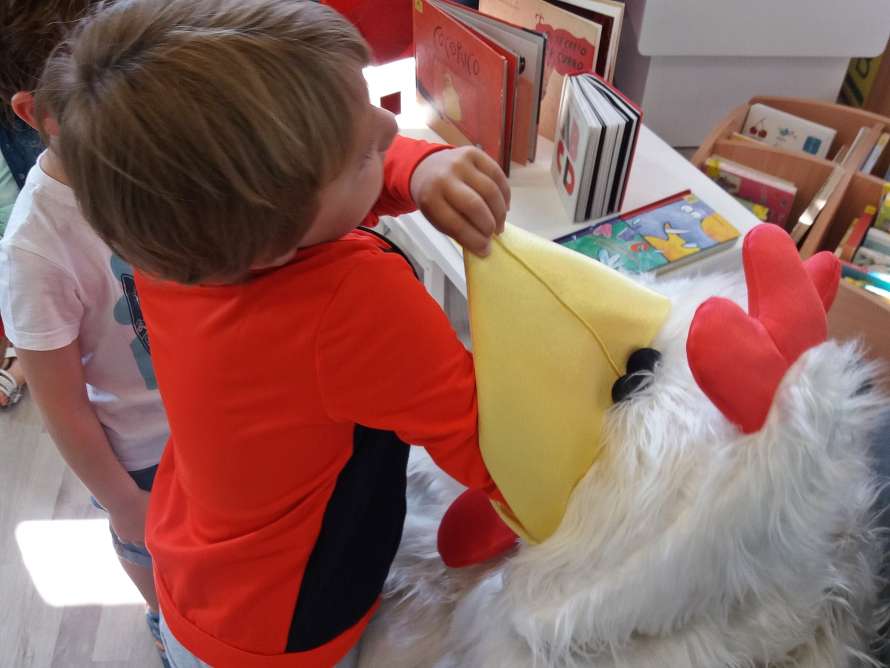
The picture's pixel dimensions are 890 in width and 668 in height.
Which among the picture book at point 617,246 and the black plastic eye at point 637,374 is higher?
the black plastic eye at point 637,374

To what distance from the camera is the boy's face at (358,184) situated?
491mm

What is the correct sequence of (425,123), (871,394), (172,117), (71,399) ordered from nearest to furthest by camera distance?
1. (172,117)
2. (871,394)
3. (71,399)
4. (425,123)

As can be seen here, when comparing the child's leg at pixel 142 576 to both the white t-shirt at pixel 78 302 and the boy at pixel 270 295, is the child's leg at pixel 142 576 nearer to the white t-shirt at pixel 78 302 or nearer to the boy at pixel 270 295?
the white t-shirt at pixel 78 302

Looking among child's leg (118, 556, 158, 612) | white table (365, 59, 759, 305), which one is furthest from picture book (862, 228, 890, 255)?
child's leg (118, 556, 158, 612)

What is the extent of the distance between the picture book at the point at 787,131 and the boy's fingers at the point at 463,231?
3.10 feet

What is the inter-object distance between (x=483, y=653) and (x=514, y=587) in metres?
0.08

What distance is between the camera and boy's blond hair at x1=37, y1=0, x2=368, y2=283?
1.41 feet

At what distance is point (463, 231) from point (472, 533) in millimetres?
334

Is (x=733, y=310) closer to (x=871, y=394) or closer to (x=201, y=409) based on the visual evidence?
(x=871, y=394)

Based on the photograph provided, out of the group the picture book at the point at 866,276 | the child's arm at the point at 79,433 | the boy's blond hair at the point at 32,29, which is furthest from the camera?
the picture book at the point at 866,276

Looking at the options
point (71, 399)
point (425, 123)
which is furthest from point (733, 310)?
point (425, 123)

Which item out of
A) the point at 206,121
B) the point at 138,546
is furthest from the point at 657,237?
the point at 138,546

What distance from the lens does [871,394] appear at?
0.53m

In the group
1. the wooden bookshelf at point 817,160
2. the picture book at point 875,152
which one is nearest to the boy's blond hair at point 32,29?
the wooden bookshelf at point 817,160
